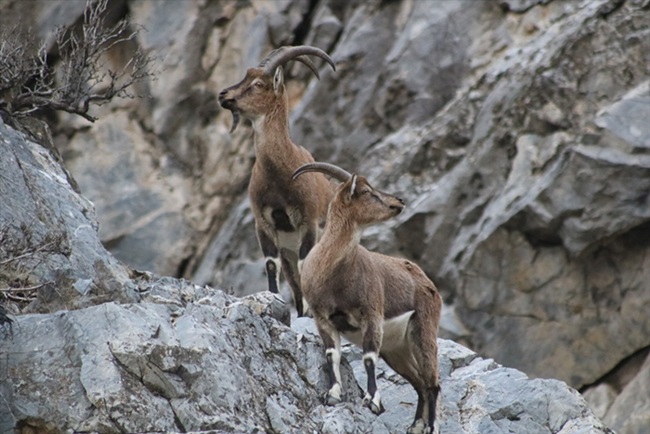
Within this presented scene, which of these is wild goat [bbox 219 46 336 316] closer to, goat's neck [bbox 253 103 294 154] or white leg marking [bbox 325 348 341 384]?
goat's neck [bbox 253 103 294 154]

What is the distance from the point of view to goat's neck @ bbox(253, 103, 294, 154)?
11.6 meters

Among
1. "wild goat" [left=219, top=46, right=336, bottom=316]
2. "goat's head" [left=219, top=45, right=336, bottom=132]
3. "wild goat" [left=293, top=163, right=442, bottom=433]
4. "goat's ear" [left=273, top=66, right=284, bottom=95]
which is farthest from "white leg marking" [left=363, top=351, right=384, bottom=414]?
"goat's ear" [left=273, top=66, right=284, bottom=95]

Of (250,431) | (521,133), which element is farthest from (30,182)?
(521,133)

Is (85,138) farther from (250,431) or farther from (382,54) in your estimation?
(250,431)

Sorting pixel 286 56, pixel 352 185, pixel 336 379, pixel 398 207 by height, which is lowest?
pixel 336 379

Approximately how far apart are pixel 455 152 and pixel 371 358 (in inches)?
331

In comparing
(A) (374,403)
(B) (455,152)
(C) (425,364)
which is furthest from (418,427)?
(B) (455,152)

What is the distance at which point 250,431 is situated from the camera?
8.15 m

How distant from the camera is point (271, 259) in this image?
37.8ft

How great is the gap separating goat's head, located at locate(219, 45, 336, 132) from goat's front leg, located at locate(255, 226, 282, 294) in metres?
1.06

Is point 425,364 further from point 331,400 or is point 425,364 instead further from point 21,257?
point 21,257

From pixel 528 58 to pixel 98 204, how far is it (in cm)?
714

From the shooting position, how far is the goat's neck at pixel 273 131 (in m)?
11.6

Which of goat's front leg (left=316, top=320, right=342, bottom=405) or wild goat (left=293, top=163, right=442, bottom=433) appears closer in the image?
goat's front leg (left=316, top=320, right=342, bottom=405)
